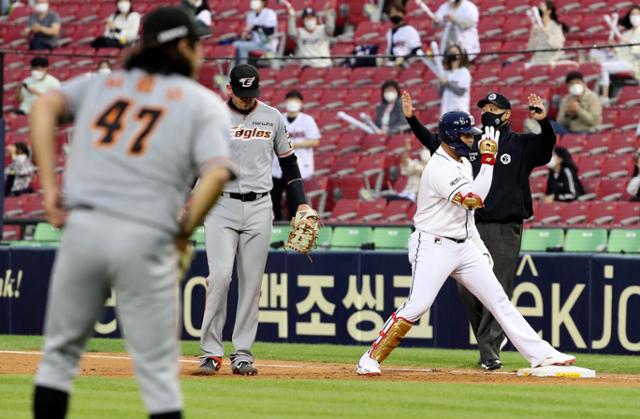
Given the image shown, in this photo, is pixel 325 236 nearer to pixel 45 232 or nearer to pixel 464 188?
pixel 45 232

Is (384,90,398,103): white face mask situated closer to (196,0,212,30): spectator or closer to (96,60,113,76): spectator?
(96,60,113,76): spectator

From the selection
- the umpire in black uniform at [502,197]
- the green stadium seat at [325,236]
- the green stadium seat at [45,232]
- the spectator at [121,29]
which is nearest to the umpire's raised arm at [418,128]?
the umpire in black uniform at [502,197]

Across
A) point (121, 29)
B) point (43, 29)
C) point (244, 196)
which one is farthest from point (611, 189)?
point (43, 29)

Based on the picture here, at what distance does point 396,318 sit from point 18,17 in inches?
676

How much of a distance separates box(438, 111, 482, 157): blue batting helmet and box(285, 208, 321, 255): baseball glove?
124 centimetres

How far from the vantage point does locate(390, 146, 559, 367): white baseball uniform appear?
414 inches

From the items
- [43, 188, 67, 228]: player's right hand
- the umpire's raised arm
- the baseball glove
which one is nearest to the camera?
[43, 188, 67, 228]: player's right hand

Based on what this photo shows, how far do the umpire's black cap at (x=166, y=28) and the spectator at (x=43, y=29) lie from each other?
18665 mm

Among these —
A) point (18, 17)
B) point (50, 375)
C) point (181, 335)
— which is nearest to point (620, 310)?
point (181, 335)

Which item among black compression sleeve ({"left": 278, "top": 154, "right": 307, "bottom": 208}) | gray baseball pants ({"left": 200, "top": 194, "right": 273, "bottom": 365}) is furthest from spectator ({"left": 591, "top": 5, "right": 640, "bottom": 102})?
gray baseball pants ({"left": 200, "top": 194, "right": 273, "bottom": 365})

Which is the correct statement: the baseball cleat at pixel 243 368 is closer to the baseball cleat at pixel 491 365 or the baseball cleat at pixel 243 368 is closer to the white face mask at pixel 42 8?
the baseball cleat at pixel 491 365

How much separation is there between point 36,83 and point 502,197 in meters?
10.2

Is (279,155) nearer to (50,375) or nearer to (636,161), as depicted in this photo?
(50,375)

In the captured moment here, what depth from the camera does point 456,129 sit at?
10.6 m
